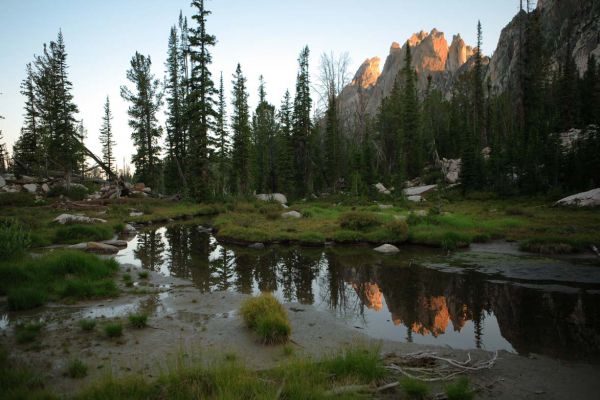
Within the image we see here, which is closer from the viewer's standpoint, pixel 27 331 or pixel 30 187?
pixel 27 331

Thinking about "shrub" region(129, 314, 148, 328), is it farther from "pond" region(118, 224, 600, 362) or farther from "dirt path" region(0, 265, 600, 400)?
"pond" region(118, 224, 600, 362)

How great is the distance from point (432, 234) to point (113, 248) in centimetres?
1704

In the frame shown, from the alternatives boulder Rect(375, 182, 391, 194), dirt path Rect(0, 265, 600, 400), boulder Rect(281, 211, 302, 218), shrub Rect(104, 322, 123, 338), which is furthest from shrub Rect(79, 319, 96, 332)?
boulder Rect(375, 182, 391, 194)

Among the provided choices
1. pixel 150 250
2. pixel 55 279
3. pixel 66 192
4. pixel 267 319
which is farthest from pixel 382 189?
pixel 267 319

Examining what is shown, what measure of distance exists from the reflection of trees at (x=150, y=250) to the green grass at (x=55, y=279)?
9.34 ft

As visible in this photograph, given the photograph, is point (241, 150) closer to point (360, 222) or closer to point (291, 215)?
point (291, 215)

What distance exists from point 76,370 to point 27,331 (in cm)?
285

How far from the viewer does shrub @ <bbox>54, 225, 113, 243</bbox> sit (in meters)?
19.0

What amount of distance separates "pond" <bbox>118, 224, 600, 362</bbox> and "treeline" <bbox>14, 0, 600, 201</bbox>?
20.0m

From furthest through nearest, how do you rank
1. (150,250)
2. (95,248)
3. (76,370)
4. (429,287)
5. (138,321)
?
1. (150,250)
2. (95,248)
3. (429,287)
4. (138,321)
5. (76,370)

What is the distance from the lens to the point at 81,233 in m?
20.1

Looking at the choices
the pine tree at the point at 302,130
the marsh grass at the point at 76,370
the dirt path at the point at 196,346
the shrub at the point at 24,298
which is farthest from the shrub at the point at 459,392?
the pine tree at the point at 302,130

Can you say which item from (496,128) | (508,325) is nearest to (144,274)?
(508,325)

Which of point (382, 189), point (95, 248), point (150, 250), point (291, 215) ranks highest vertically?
point (382, 189)
